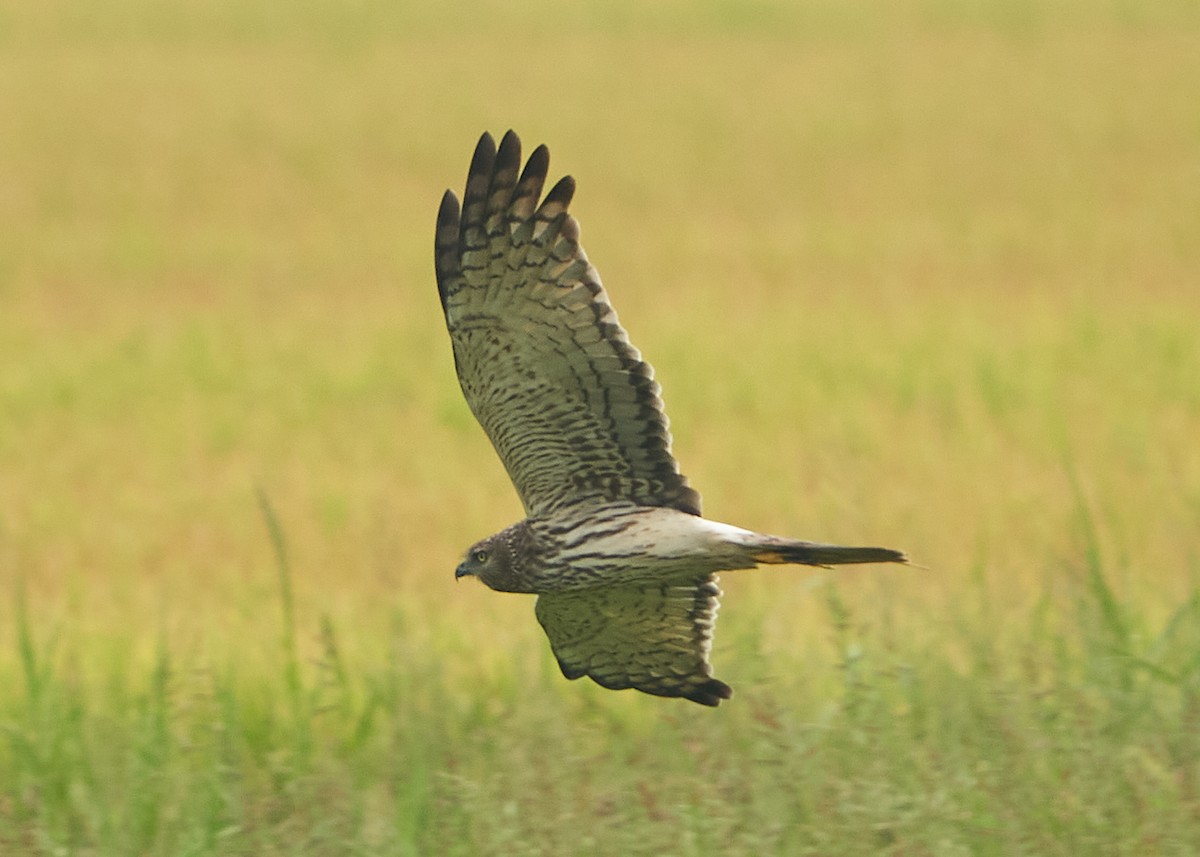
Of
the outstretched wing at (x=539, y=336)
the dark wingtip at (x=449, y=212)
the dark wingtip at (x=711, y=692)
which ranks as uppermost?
the dark wingtip at (x=449, y=212)

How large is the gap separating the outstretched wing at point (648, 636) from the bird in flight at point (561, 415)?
0.01 meters

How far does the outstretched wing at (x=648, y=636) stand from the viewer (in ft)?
15.6

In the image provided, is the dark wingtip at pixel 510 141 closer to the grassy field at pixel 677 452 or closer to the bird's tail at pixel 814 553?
the bird's tail at pixel 814 553

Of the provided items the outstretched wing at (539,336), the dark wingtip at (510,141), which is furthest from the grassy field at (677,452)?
the dark wingtip at (510,141)

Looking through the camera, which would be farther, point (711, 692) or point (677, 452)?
point (677, 452)

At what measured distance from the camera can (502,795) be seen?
463 cm

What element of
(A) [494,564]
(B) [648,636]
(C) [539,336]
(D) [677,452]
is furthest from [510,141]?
(D) [677,452]

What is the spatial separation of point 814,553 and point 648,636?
0.91 metres

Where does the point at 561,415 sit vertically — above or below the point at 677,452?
below

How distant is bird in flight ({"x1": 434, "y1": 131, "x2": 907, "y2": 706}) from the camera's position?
4277mm

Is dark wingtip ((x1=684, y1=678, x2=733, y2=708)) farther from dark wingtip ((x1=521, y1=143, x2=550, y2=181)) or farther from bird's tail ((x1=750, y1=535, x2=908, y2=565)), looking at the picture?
dark wingtip ((x1=521, y1=143, x2=550, y2=181))

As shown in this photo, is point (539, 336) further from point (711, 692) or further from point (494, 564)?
point (711, 692)

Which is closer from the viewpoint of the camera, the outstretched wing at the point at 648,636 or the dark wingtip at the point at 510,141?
the dark wingtip at the point at 510,141

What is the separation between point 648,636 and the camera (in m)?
4.80
